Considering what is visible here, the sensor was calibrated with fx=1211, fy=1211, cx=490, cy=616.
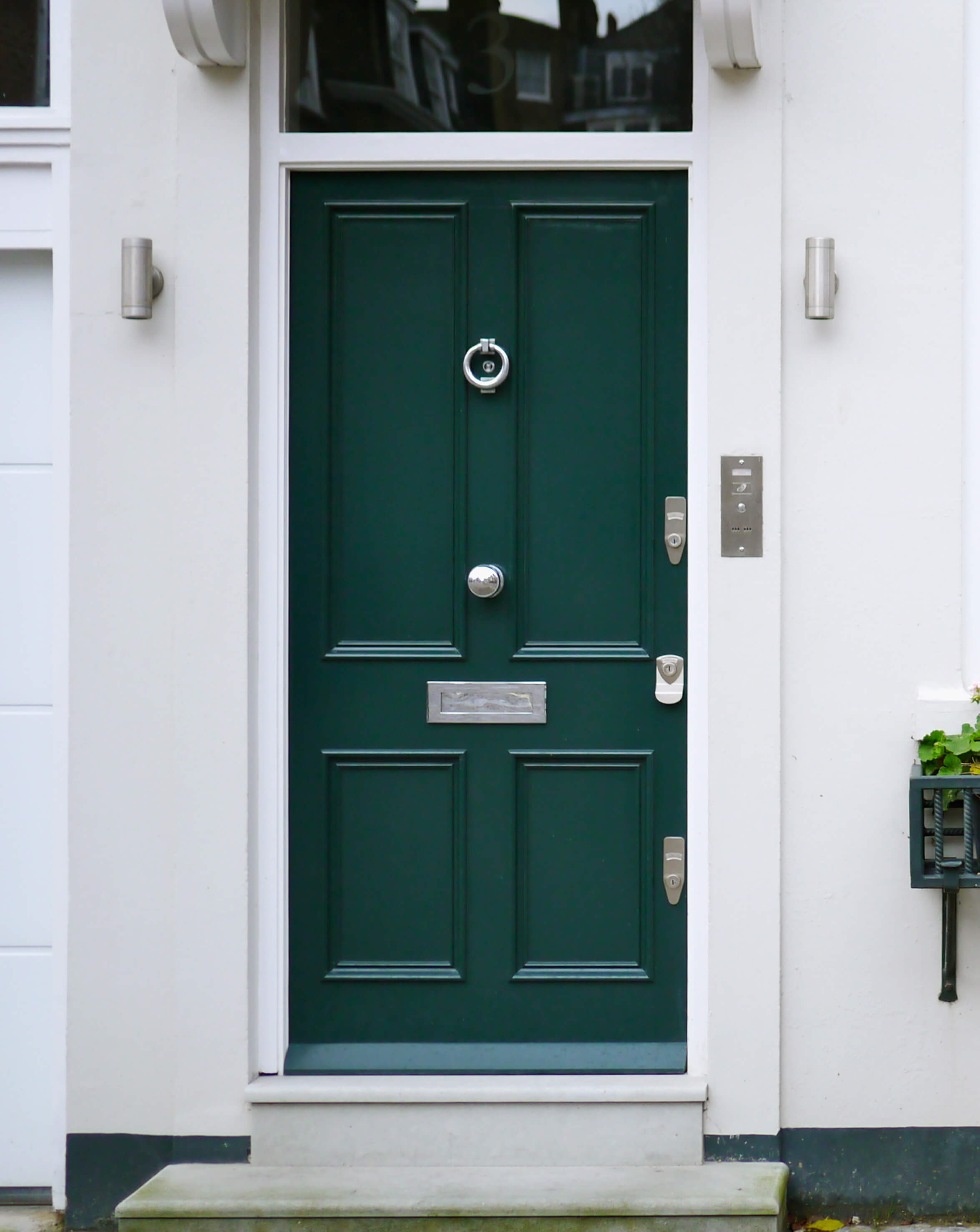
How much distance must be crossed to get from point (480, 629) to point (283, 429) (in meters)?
0.74

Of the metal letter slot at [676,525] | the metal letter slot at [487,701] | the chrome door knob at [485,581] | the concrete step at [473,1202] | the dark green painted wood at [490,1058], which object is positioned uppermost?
the metal letter slot at [676,525]

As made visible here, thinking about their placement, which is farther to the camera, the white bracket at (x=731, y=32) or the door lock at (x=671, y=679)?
the door lock at (x=671, y=679)

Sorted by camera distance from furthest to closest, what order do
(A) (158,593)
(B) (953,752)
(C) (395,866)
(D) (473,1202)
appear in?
1. (C) (395,866)
2. (A) (158,593)
3. (B) (953,752)
4. (D) (473,1202)

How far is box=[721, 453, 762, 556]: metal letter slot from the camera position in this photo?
305 centimetres

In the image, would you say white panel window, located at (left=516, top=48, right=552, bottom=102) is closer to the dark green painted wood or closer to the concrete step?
the dark green painted wood

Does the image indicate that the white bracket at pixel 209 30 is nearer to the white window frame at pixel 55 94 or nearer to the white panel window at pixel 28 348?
the white window frame at pixel 55 94

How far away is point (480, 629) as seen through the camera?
323 cm

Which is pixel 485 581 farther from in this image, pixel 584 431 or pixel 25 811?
pixel 25 811

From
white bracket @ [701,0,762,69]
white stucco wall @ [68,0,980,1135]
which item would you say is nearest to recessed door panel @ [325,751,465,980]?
white stucco wall @ [68,0,980,1135]

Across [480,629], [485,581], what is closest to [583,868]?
[480,629]

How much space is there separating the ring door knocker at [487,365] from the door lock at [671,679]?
85cm

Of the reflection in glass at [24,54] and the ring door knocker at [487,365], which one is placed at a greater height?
the reflection in glass at [24,54]

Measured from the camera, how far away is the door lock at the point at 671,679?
3.18 m

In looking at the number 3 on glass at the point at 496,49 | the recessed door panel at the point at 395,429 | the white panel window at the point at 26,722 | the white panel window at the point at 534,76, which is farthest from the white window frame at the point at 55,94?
the white panel window at the point at 534,76
